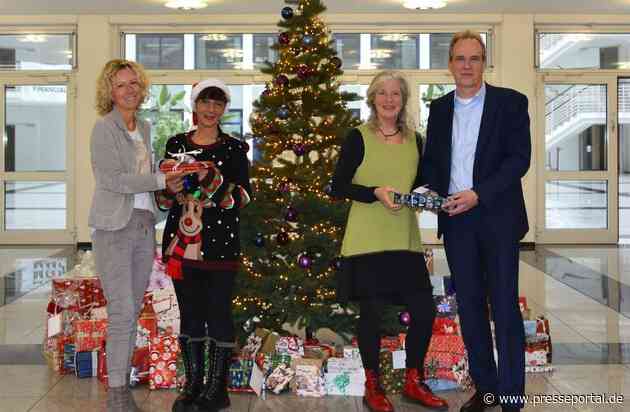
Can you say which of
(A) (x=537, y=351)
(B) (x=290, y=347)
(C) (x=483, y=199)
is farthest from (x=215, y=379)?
(A) (x=537, y=351)

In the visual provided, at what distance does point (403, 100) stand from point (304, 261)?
1.00 metres

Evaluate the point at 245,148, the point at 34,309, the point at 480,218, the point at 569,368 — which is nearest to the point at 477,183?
the point at 480,218

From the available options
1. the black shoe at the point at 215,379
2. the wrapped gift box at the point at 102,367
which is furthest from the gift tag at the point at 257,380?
the wrapped gift box at the point at 102,367

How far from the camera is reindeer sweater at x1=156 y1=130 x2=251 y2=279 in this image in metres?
3.53

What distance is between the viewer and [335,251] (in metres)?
4.27

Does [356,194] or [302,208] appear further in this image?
[302,208]

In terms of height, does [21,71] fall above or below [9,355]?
above

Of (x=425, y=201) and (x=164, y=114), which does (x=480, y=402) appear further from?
(x=164, y=114)

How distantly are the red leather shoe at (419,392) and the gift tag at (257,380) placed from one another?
696mm

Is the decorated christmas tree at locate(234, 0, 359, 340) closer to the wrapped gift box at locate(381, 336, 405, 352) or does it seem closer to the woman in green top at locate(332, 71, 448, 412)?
the wrapped gift box at locate(381, 336, 405, 352)

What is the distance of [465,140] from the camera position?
11.3 feet

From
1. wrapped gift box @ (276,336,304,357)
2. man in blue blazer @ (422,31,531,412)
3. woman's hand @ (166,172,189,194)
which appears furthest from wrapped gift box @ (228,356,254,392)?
man in blue blazer @ (422,31,531,412)

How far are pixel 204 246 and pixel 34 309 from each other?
3.39 m

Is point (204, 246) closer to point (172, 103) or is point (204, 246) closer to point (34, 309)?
point (34, 309)
